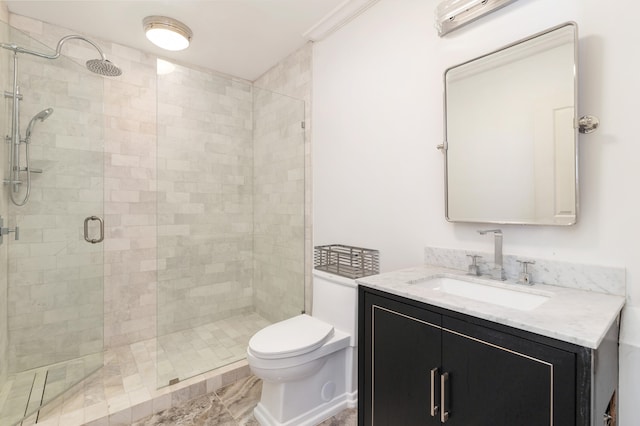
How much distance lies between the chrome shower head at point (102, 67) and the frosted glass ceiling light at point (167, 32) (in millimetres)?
369

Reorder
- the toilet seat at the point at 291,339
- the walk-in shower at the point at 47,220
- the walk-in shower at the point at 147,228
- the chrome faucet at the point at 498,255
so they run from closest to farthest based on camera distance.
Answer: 1. the chrome faucet at the point at 498,255
2. the toilet seat at the point at 291,339
3. the walk-in shower at the point at 47,220
4. the walk-in shower at the point at 147,228

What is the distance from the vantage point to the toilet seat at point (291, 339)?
4.82 feet

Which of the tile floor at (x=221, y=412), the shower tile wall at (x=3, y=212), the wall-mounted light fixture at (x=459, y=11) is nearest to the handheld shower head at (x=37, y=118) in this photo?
the shower tile wall at (x=3, y=212)

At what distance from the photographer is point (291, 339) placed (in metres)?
1.57

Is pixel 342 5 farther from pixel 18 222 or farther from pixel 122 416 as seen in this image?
pixel 122 416

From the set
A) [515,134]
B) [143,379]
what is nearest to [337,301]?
[515,134]

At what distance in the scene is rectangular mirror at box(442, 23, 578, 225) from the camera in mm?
1189

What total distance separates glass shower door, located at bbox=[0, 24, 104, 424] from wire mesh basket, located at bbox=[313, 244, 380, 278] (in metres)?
1.48

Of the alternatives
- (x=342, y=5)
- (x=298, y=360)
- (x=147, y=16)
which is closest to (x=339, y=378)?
(x=298, y=360)

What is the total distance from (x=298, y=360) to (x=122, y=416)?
0.99 meters

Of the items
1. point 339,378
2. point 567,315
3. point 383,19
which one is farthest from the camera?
point 383,19

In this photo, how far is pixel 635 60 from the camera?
3.48 feet

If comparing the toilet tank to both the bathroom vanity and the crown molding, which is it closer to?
the bathroom vanity

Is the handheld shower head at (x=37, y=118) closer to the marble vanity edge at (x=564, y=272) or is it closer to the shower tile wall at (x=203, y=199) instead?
the shower tile wall at (x=203, y=199)
